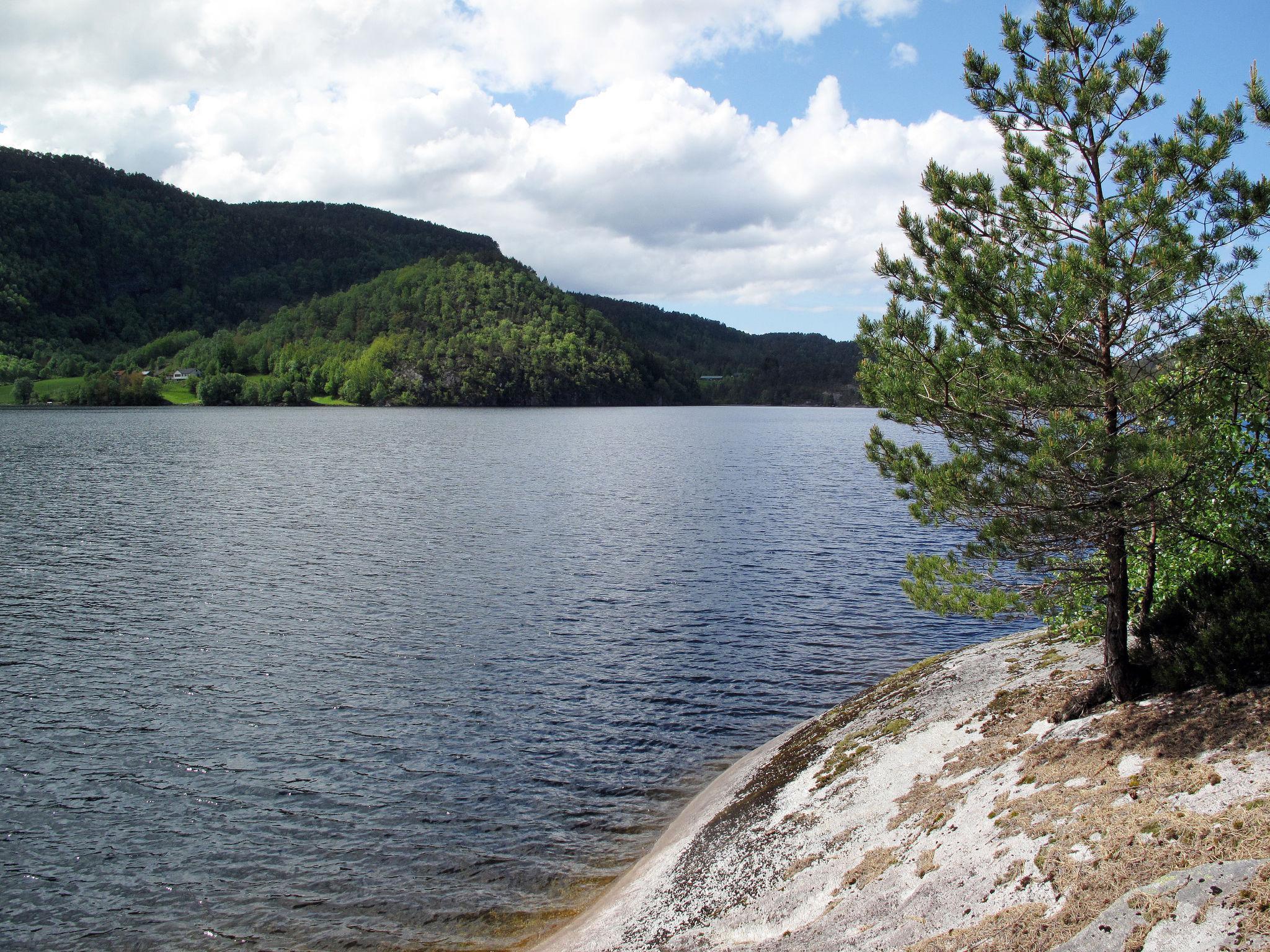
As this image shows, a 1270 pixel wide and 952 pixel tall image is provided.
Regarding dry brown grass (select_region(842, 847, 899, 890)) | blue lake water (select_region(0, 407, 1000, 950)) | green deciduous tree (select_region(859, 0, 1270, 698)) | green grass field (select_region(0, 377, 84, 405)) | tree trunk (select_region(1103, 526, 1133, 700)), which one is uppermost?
green grass field (select_region(0, 377, 84, 405))


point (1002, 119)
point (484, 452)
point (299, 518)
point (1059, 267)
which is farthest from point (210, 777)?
point (484, 452)

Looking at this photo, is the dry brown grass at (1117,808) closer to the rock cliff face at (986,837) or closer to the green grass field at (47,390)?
the rock cliff face at (986,837)

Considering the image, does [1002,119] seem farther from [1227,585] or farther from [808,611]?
[808,611]

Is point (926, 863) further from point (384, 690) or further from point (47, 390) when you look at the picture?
point (47, 390)

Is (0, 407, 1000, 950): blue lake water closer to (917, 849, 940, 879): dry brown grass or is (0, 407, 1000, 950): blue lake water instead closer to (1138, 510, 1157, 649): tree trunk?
(917, 849, 940, 879): dry brown grass

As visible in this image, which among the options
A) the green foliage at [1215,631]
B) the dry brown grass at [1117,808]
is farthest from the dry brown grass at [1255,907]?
the green foliage at [1215,631]

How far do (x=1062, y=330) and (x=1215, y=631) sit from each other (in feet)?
12.8

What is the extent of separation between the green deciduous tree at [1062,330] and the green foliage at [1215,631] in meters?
0.61

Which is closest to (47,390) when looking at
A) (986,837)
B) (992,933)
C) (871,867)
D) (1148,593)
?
(871,867)

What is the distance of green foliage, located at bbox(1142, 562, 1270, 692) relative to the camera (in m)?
9.10

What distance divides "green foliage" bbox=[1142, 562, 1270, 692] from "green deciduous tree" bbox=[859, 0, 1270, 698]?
1.99ft

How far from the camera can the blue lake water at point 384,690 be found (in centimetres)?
1187

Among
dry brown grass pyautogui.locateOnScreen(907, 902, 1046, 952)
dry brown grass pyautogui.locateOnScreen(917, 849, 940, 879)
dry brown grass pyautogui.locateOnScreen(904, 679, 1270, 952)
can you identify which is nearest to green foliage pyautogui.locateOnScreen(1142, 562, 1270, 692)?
dry brown grass pyautogui.locateOnScreen(904, 679, 1270, 952)

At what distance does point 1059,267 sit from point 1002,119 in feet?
10.3
